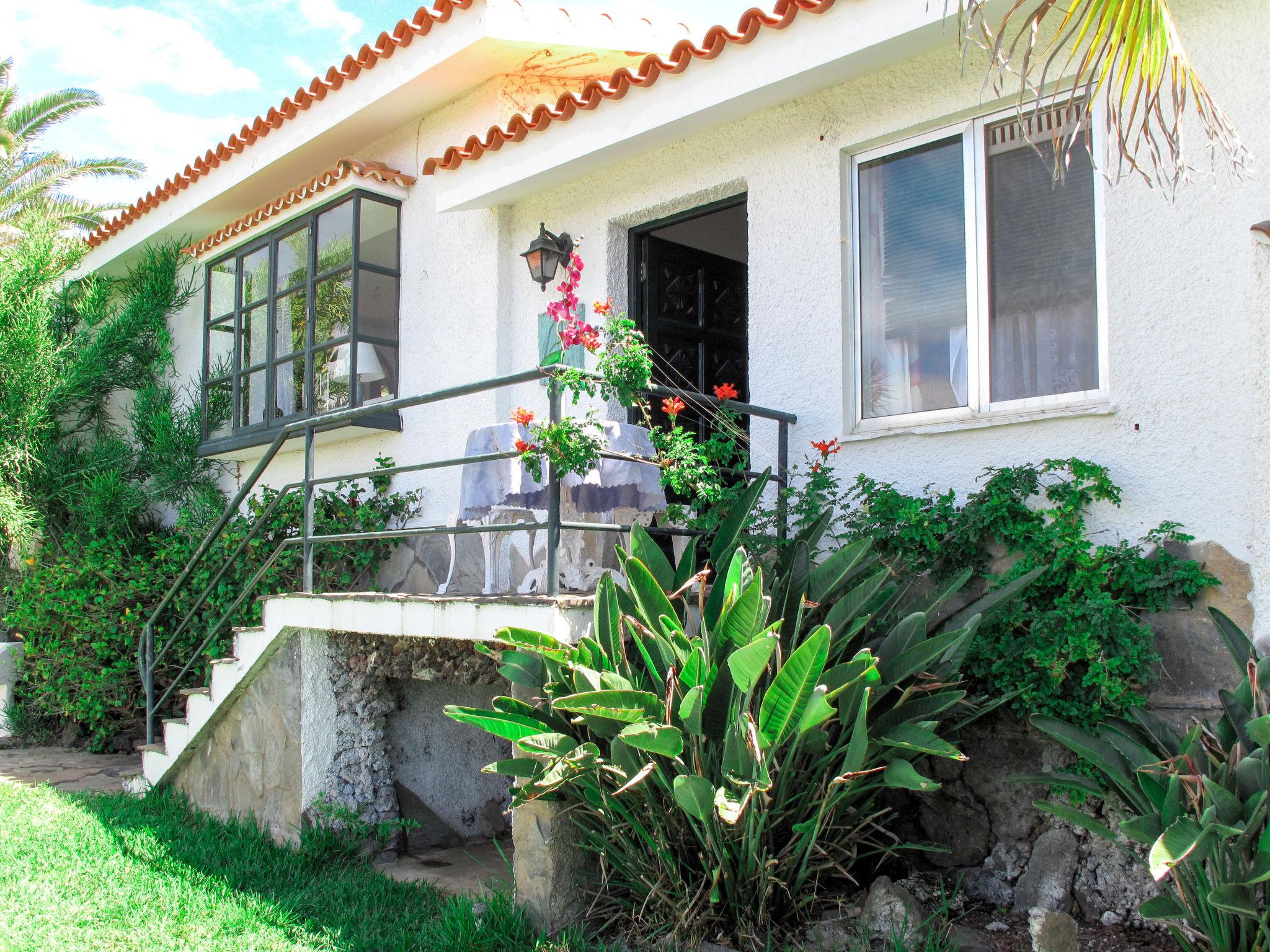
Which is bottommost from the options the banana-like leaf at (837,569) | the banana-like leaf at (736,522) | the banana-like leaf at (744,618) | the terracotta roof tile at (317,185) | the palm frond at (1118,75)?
the banana-like leaf at (744,618)

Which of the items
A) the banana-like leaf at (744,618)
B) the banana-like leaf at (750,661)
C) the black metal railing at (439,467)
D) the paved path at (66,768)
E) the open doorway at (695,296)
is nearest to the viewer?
the banana-like leaf at (750,661)

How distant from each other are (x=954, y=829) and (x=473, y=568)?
141 inches

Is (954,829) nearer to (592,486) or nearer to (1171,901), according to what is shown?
(1171,901)

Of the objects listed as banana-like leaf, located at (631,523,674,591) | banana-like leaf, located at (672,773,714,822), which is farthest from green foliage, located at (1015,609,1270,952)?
banana-like leaf, located at (631,523,674,591)

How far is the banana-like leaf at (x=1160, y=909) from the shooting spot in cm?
298

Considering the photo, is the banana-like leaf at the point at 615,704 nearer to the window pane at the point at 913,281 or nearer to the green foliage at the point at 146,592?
the window pane at the point at 913,281

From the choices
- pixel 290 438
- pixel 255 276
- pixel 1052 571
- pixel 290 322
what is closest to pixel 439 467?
pixel 290 438

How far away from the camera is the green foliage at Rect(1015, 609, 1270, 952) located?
2.82 meters

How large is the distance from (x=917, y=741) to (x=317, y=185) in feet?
19.5

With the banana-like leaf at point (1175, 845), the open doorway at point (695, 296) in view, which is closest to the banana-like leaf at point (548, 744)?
the banana-like leaf at point (1175, 845)

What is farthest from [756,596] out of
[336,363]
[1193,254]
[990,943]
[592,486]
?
[336,363]

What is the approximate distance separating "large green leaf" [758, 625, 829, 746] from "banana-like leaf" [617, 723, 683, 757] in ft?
0.86

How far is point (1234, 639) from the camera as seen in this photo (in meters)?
3.52

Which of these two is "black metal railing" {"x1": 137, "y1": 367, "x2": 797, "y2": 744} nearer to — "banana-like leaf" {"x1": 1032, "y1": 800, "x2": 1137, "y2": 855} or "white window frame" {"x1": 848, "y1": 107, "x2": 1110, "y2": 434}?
"white window frame" {"x1": 848, "y1": 107, "x2": 1110, "y2": 434}
